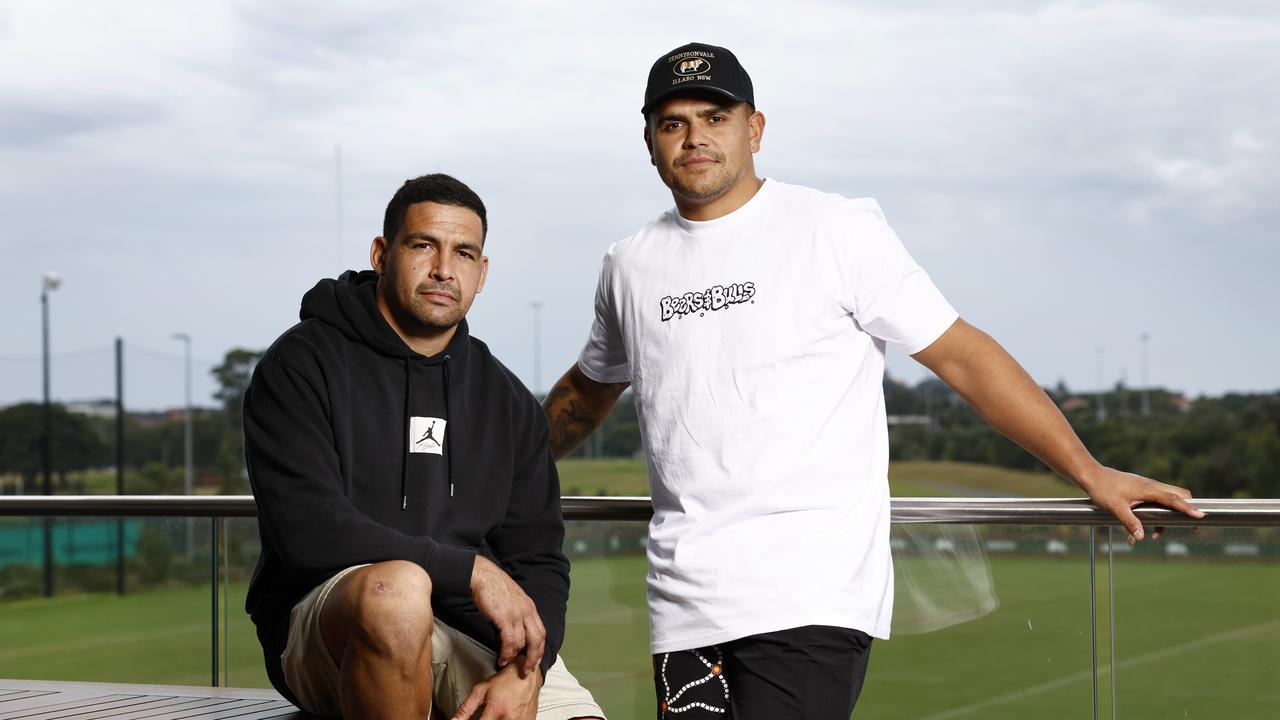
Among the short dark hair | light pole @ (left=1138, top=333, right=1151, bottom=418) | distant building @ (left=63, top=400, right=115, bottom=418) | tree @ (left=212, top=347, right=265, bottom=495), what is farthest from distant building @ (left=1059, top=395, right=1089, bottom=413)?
the short dark hair

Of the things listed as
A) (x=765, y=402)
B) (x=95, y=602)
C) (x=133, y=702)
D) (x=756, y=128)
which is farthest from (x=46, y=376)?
(x=765, y=402)

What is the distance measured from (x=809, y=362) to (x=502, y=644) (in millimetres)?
713

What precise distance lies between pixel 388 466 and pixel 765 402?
A: 69 cm

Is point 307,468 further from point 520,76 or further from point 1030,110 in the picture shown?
point 1030,110

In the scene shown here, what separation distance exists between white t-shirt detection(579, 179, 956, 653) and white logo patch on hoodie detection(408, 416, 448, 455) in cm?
37

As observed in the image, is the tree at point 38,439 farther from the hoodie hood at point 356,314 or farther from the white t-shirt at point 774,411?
the white t-shirt at point 774,411

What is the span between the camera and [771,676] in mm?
2279

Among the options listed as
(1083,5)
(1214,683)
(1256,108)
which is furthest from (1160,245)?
(1214,683)

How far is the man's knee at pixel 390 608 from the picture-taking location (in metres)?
2.13

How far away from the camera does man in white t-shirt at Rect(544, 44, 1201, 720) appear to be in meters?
2.28

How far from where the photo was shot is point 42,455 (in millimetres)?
29688

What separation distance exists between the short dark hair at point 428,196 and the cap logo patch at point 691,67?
1.48ft

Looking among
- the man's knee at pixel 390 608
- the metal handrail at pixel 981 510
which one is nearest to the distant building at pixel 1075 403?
the metal handrail at pixel 981 510

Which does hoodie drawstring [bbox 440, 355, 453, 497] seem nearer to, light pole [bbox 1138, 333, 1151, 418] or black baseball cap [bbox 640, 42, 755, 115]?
black baseball cap [bbox 640, 42, 755, 115]
